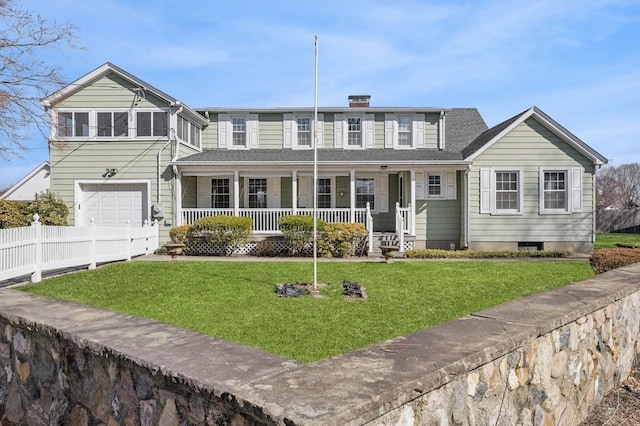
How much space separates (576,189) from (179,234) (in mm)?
14411

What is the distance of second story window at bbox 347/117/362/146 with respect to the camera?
61.7 feet

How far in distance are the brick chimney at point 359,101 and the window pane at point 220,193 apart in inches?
261

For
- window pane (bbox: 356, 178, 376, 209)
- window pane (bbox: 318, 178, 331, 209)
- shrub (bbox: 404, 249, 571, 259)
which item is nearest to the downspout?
shrub (bbox: 404, 249, 571, 259)

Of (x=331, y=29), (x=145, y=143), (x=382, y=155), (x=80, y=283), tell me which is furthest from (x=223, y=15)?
(x=382, y=155)

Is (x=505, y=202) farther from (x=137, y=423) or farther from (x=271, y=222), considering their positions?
(x=137, y=423)

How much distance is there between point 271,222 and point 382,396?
15227mm

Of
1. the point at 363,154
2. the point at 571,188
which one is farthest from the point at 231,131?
the point at 571,188

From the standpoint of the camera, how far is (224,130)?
747 inches

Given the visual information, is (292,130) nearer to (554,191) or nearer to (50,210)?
(50,210)

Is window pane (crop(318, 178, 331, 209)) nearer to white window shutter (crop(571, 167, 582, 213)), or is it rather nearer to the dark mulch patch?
white window shutter (crop(571, 167, 582, 213))

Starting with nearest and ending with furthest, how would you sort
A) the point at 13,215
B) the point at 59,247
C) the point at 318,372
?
the point at 318,372 → the point at 59,247 → the point at 13,215

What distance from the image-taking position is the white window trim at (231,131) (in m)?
18.8

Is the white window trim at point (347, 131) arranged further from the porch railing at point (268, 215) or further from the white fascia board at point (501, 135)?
the white fascia board at point (501, 135)

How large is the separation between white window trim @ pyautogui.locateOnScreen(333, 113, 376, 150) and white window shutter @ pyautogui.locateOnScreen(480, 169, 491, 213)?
474 centimetres
